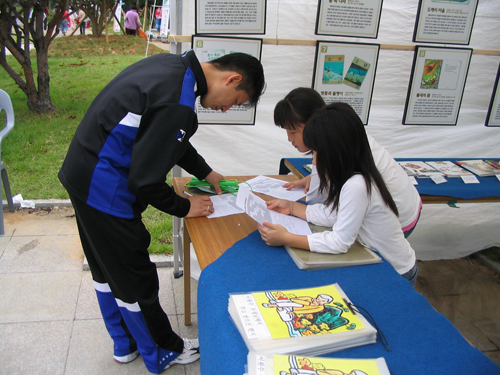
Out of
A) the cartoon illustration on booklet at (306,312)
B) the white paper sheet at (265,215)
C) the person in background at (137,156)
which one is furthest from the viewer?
the white paper sheet at (265,215)

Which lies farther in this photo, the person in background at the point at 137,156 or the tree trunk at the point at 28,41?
the tree trunk at the point at 28,41

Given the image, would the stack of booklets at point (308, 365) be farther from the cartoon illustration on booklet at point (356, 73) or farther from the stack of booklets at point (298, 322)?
the cartoon illustration on booklet at point (356, 73)

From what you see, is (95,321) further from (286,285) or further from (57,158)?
(57,158)

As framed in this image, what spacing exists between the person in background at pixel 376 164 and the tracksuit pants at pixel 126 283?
2.61ft

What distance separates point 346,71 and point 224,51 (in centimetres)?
86

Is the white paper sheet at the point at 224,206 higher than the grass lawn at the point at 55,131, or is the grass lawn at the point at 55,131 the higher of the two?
the white paper sheet at the point at 224,206

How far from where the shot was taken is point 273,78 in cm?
256

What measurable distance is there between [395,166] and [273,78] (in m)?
1.19

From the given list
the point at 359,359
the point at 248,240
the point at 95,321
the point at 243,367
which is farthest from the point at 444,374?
the point at 95,321

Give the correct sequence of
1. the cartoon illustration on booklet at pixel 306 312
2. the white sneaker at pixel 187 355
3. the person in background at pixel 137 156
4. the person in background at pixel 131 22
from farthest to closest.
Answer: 1. the person in background at pixel 131 22
2. the white sneaker at pixel 187 355
3. the person in background at pixel 137 156
4. the cartoon illustration on booklet at pixel 306 312

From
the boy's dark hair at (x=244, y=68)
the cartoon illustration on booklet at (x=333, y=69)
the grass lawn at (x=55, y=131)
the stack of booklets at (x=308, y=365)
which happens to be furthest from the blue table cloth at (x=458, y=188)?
the grass lawn at (x=55, y=131)

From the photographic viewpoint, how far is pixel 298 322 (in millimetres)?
956

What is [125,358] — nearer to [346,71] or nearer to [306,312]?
[306,312]

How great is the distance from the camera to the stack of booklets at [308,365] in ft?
2.68
